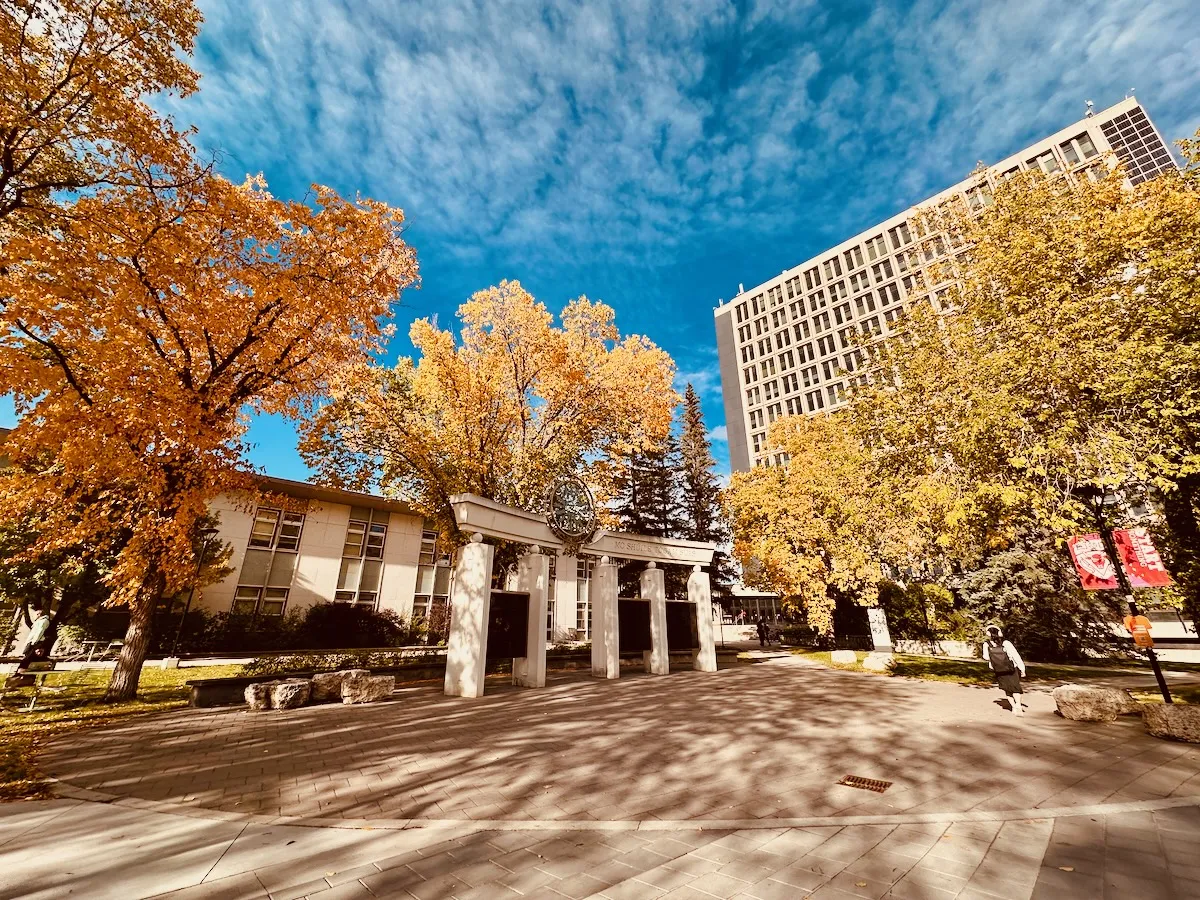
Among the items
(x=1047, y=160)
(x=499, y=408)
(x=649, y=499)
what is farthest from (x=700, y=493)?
(x=1047, y=160)

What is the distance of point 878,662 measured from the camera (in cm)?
1727

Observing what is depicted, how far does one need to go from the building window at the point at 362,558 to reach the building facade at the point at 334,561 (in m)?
0.05

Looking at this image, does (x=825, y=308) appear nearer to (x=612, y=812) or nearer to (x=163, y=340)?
(x=163, y=340)

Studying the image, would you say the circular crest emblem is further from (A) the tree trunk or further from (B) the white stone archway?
(A) the tree trunk

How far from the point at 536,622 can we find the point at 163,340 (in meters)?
11.5

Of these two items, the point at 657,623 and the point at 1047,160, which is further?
the point at 1047,160

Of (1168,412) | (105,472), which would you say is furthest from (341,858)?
(1168,412)

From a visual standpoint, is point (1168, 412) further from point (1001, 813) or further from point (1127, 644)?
point (1127, 644)

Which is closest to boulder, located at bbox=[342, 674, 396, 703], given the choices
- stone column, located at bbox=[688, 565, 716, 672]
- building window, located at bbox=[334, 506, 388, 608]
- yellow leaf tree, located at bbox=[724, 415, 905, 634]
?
stone column, located at bbox=[688, 565, 716, 672]

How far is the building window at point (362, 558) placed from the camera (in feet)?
88.2

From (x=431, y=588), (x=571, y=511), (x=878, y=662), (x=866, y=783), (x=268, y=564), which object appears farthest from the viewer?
(x=431, y=588)

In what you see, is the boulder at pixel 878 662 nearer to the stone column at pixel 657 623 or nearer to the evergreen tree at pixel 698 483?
the stone column at pixel 657 623

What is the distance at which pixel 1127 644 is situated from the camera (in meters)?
19.6

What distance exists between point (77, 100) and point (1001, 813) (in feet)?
54.9
